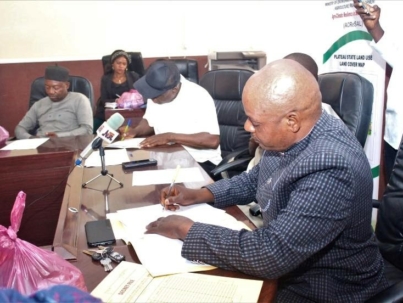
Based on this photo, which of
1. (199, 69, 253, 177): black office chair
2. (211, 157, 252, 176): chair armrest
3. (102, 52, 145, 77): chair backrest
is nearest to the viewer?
(211, 157, 252, 176): chair armrest

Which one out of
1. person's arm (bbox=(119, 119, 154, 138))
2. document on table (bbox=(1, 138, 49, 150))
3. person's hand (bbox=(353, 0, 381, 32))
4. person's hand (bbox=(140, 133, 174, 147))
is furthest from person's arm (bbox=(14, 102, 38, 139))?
person's hand (bbox=(353, 0, 381, 32))

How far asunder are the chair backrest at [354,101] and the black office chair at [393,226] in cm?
58

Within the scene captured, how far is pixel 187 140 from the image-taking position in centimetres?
243

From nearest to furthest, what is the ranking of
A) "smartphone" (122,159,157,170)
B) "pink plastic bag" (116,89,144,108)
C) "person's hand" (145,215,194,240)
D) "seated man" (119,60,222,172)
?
"person's hand" (145,215,194,240) → "smartphone" (122,159,157,170) → "seated man" (119,60,222,172) → "pink plastic bag" (116,89,144,108)

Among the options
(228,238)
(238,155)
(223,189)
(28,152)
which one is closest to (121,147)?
(28,152)

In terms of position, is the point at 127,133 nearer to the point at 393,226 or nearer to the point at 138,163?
the point at 138,163

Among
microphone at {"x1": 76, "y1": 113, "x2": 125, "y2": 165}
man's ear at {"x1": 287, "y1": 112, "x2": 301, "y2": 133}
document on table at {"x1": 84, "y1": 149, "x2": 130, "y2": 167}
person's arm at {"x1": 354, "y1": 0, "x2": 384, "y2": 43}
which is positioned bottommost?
document on table at {"x1": 84, "y1": 149, "x2": 130, "y2": 167}

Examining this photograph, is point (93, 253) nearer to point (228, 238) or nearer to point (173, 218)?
point (173, 218)

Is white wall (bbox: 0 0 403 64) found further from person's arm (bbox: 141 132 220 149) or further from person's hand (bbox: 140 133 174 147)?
person's hand (bbox: 140 133 174 147)

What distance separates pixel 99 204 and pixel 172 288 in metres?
0.64

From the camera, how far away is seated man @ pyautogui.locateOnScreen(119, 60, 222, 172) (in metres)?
2.46

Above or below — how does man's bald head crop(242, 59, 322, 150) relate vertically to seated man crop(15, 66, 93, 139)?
above

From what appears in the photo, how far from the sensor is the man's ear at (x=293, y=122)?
1.00 m

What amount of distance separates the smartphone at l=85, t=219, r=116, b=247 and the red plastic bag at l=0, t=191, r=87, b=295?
0.26m
